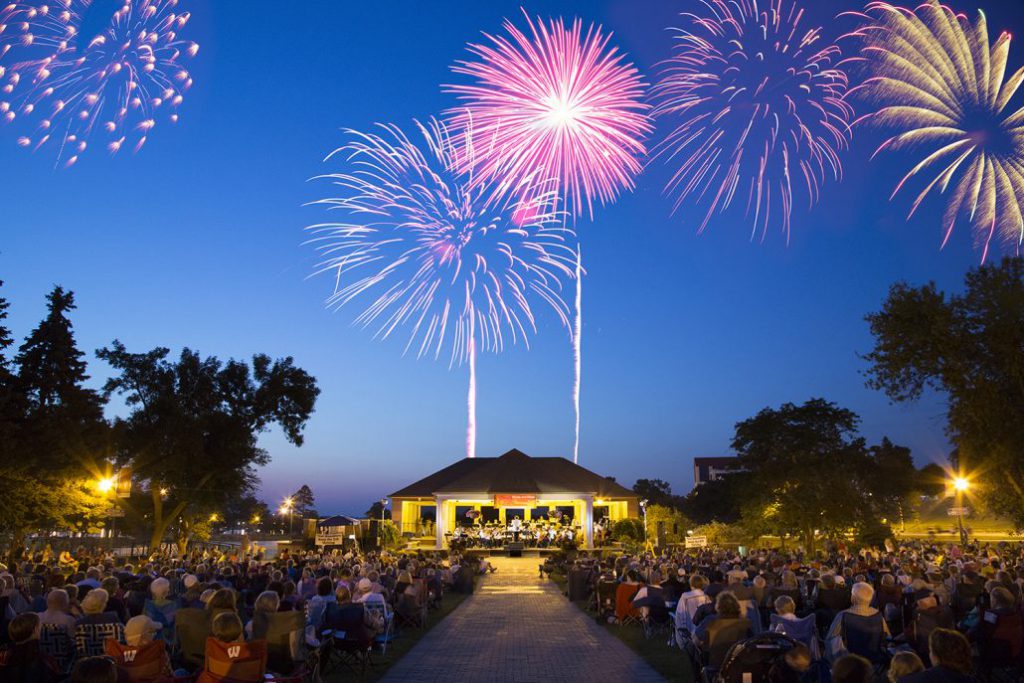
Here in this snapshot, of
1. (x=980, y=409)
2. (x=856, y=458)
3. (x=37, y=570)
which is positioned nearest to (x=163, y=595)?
(x=37, y=570)

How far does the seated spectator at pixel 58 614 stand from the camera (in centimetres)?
723

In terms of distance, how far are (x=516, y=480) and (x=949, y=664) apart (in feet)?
132

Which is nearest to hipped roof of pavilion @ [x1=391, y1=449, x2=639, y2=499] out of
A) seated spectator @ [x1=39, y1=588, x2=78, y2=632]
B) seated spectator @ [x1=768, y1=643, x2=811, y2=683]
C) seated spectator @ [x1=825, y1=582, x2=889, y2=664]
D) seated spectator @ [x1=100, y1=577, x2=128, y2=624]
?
seated spectator @ [x1=100, y1=577, x2=128, y2=624]

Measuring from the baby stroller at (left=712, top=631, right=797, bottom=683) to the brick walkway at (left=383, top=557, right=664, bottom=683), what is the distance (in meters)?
4.56

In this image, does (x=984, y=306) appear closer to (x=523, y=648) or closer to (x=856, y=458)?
(x=523, y=648)

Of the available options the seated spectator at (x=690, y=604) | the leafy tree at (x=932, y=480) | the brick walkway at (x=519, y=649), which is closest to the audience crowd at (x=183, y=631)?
the brick walkway at (x=519, y=649)

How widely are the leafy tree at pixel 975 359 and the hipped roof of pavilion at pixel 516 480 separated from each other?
20639 millimetres

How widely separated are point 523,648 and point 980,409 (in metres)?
15.9

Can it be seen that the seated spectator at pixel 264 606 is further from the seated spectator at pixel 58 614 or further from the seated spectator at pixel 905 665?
the seated spectator at pixel 905 665

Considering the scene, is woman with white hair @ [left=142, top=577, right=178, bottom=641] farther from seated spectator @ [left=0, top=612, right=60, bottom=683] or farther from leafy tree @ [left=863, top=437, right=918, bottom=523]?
leafy tree @ [left=863, top=437, right=918, bottom=523]

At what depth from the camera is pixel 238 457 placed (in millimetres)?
37500

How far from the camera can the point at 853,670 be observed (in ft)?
14.5

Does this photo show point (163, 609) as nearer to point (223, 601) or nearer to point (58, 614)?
point (58, 614)

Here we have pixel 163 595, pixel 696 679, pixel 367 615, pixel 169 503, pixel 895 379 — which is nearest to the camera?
pixel 696 679
